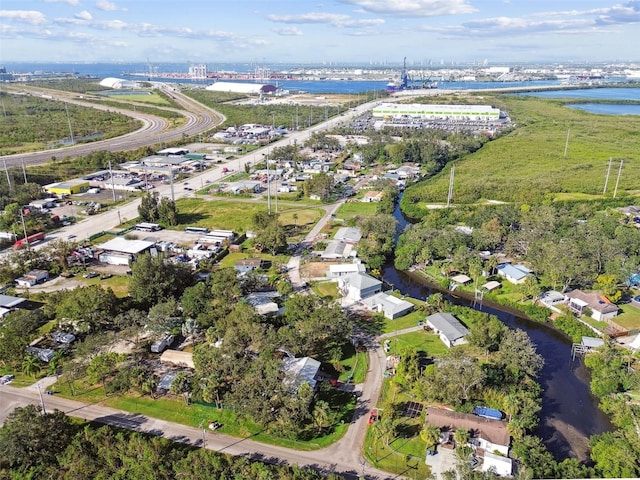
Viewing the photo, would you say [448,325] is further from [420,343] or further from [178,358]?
[178,358]

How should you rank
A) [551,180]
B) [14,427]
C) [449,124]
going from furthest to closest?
1. [449,124]
2. [551,180]
3. [14,427]

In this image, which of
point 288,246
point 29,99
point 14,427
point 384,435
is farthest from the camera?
point 29,99

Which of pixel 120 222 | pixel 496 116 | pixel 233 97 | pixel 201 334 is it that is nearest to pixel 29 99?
pixel 233 97

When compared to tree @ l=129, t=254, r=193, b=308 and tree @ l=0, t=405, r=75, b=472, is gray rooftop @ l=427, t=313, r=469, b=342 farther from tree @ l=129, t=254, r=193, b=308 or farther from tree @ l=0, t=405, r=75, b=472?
tree @ l=0, t=405, r=75, b=472

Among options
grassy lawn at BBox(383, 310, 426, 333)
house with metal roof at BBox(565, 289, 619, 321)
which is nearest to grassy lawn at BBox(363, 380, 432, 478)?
grassy lawn at BBox(383, 310, 426, 333)

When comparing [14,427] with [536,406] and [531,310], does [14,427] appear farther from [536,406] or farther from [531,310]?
[531,310]

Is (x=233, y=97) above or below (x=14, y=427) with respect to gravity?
above

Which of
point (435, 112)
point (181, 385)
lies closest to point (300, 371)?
point (181, 385)

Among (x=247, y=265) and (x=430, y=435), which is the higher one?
(x=247, y=265)
